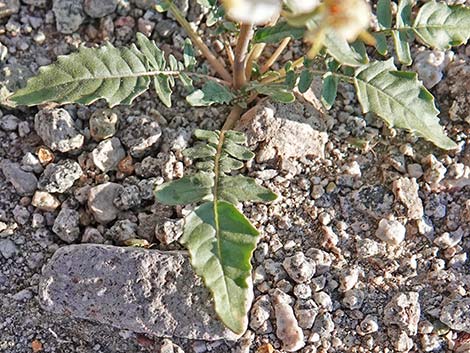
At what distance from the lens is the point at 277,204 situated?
2727 millimetres

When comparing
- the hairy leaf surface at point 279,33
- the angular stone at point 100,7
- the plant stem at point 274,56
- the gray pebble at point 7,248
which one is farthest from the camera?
the angular stone at point 100,7

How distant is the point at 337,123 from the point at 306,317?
78 centimetres

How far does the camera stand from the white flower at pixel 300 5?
1.96 metres

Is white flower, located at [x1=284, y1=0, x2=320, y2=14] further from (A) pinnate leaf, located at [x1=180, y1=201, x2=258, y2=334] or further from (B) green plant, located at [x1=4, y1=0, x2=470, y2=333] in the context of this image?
(A) pinnate leaf, located at [x1=180, y1=201, x2=258, y2=334]

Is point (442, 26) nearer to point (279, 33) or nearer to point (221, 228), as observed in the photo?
point (279, 33)

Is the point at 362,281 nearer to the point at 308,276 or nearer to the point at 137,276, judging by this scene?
the point at 308,276

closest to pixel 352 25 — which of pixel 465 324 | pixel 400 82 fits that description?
pixel 400 82

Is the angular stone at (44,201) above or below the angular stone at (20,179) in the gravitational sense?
below

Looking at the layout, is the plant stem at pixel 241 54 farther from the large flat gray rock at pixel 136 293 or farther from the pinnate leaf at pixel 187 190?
the large flat gray rock at pixel 136 293

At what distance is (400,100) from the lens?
2.56 m

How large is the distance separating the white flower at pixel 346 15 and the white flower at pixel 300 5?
20cm

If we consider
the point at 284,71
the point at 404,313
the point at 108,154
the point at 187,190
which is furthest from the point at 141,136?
the point at 404,313

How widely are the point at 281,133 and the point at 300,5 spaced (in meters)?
0.80

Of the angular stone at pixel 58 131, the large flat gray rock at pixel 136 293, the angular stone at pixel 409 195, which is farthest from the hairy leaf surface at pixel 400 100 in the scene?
the angular stone at pixel 58 131
